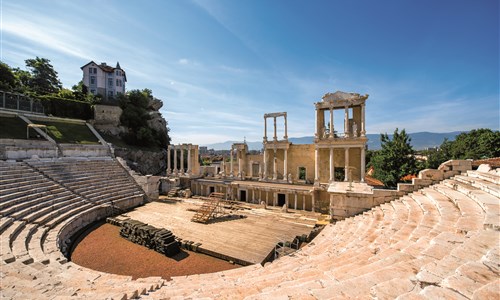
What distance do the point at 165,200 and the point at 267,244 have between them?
14.8m

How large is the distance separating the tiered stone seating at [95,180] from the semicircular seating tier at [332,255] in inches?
42.0

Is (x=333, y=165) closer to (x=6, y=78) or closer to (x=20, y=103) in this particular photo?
(x=20, y=103)

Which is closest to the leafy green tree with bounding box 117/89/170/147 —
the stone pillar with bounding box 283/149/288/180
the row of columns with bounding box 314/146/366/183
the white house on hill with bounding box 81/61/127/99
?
the white house on hill with bounding box 81/61/127/99

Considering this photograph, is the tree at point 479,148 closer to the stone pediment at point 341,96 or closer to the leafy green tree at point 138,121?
the stone pediment at point 341,96

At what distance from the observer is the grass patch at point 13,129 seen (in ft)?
74.6

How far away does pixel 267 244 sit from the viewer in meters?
12.5

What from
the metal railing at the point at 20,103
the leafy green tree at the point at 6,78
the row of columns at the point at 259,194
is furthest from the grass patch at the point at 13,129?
the row of columns at the point at 259,194

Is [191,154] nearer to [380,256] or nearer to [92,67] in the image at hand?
[380,256]

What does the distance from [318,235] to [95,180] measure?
21376mm

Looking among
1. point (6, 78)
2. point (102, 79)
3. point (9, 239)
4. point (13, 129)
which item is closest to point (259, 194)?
point (9, 239)

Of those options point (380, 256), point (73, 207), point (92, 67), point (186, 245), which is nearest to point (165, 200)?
point (73, 207)

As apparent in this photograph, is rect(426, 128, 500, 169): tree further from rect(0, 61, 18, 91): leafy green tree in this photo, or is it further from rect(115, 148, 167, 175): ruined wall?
rect(0, 61, 18, 91): leafy green tree

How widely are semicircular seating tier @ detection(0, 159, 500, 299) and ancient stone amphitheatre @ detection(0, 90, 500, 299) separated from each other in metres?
0.04

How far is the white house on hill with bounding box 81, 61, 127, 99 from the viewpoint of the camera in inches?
1924
